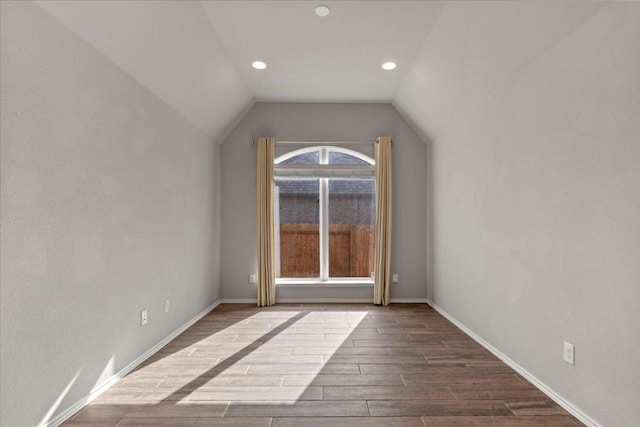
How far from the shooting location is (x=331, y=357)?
99.8 inches

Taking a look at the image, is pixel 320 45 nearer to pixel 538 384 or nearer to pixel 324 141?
pixel 324 141

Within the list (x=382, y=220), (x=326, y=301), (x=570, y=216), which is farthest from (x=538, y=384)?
(x=326, y=301)

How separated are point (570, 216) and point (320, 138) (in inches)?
121

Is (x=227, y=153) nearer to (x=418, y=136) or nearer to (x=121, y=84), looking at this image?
(x=121, y=84)

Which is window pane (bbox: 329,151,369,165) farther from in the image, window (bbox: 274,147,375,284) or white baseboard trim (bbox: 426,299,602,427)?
white baseboard trim (bbox: 426,299,602,427)

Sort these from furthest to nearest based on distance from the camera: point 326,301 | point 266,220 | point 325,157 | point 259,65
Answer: point 325,157 → point 326,301 → point 266,220 → point 259,65

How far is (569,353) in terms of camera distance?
5.99ft

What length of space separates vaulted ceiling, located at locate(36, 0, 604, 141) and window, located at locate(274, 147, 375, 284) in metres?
1.17

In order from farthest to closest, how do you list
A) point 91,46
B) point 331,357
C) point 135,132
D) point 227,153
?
point 227,153 < point 331,357 < point 135,132 < point 91,46

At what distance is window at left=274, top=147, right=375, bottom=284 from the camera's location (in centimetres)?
445

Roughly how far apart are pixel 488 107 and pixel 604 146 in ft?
4.24

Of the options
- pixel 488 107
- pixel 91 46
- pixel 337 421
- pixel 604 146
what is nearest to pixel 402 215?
pixel 488 107

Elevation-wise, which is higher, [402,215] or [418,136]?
[418,136]

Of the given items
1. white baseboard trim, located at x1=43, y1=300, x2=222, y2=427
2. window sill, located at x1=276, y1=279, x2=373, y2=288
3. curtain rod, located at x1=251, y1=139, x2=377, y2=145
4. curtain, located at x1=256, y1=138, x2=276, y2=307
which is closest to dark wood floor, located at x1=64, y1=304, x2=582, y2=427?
white baseboard trim, located at x1=43, y1=300, x2=222, y2=427
